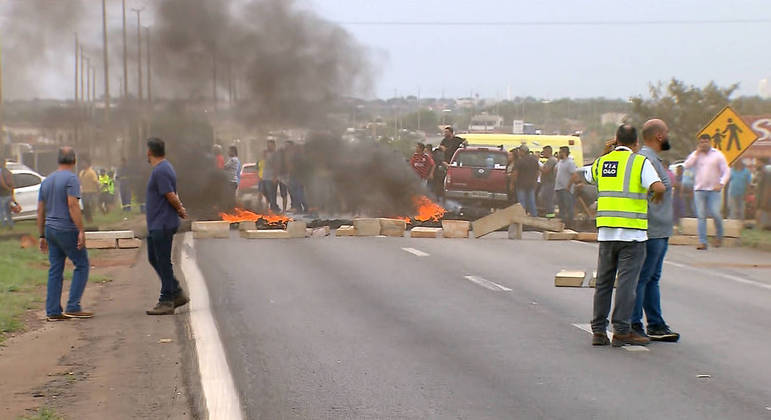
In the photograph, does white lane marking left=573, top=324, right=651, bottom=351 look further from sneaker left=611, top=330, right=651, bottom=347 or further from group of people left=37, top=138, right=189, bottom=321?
group of people left=37, top=138, right=189, bottom=321

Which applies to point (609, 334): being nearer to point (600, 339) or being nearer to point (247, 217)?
point (600, 339)

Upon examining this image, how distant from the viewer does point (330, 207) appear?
22062 millimetres

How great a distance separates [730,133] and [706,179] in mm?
3096

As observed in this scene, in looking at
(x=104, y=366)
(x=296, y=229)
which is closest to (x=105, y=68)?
(x=296, y=229)

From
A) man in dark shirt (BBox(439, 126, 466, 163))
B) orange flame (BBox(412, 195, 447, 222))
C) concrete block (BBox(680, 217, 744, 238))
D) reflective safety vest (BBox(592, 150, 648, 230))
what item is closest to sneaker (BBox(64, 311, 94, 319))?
reflective safety vest (BBox(592, 150, 648, 230))

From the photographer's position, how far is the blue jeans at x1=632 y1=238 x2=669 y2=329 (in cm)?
866

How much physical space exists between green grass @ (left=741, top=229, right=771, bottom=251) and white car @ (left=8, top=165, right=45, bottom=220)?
15172 mm

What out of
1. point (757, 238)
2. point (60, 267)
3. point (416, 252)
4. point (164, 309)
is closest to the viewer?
point (164, 309)

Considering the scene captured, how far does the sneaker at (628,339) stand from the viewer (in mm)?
8352

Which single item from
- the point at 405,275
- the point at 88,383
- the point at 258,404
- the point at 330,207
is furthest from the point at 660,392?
the point at 330,207

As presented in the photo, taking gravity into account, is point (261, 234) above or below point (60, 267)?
below

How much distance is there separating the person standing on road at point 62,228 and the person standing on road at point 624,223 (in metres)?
4.91

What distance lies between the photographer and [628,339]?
8375 mm

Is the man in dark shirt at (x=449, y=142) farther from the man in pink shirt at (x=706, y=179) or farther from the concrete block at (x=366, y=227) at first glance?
the man in pink shirt at (x=706, y=179)
